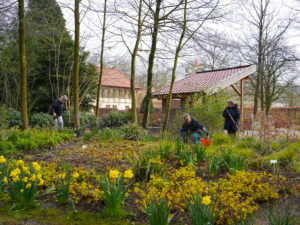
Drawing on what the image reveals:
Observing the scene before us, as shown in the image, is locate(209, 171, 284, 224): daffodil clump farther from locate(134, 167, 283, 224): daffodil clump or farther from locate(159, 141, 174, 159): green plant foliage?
locate(159, 141, 174, 159): green plant foliage

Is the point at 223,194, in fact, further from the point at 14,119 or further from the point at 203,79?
the point at 14,119

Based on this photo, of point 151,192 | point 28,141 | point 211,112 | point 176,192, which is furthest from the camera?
point 211,112

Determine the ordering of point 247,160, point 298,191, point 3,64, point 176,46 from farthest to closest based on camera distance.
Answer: point 3,64
point 176,46
point 247,160
point 298,191

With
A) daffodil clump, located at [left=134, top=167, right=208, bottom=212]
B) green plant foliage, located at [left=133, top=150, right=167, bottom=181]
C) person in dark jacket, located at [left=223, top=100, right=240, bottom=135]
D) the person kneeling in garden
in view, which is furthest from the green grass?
person in dark jacket, located at [left=223, top=100, right=240, bottom=135]

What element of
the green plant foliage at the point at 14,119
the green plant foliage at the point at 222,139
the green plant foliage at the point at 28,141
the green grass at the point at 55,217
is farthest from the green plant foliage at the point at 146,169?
the green plant foliage at the point at 14,119

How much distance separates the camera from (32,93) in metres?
17.9

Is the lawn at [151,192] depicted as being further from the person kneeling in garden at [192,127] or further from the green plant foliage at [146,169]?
the person kneeling in garden at [192,127]

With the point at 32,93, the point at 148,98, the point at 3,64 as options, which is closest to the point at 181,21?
the point at 148,98

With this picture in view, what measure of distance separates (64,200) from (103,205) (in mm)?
450

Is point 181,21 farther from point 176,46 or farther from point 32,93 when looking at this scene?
point 32,93

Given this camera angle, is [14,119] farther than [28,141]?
Yes

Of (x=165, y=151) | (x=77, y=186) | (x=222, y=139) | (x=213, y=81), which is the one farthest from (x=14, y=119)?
(x=77, y=186)

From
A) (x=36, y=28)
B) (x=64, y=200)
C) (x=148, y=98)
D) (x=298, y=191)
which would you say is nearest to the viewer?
(x=64, y=200)

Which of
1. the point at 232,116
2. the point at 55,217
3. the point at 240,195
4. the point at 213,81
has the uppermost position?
the point at 213,81
